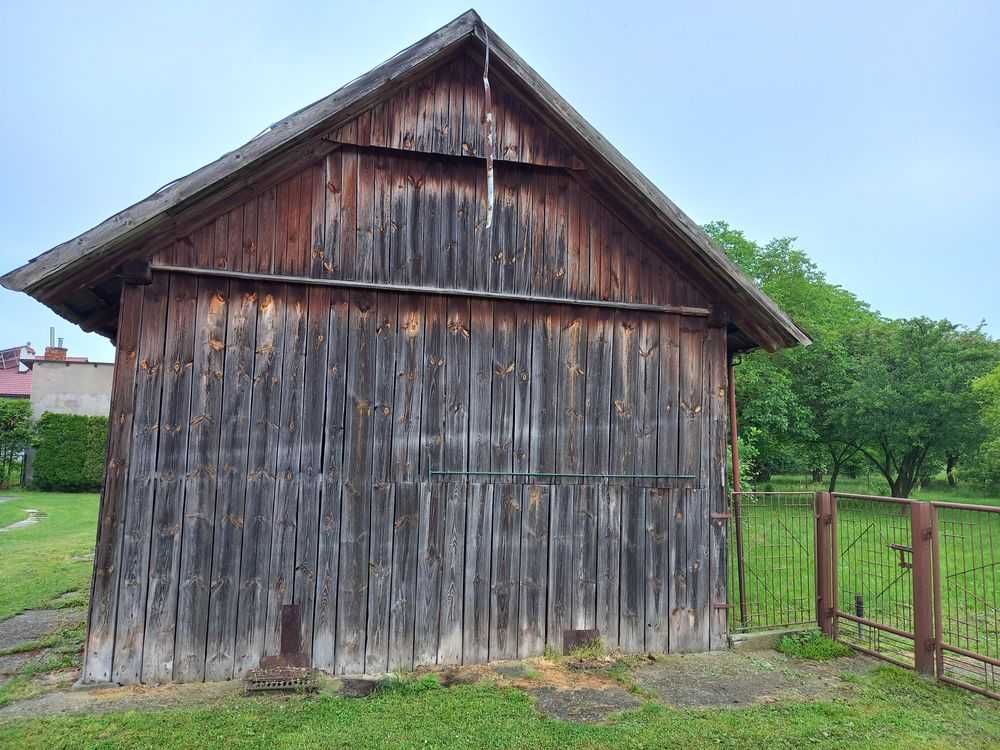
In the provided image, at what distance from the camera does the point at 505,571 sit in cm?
658

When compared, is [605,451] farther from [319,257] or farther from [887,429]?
[887,429]

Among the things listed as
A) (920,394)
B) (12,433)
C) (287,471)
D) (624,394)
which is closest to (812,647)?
(624,394)

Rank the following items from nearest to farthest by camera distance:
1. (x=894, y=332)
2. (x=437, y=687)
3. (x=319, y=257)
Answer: (x=437, y=687)
(x=319, y=257)
(x=894, y=332)

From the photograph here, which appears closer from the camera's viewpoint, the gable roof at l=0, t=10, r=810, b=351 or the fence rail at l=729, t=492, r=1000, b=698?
the gable roof at l=0, t=10, r=810, b=351

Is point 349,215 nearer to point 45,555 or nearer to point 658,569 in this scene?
point 658,569

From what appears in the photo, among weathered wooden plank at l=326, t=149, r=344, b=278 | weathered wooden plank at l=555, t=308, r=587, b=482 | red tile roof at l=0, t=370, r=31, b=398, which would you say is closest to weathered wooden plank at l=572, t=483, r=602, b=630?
weathered wooden plank at l=555, t=308, r=587, b=482

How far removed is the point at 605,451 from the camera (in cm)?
692

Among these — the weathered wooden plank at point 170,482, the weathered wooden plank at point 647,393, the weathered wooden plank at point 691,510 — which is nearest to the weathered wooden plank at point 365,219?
the weathered wooden plank at point 170,482

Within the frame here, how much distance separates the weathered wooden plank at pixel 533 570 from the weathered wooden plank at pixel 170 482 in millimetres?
3186

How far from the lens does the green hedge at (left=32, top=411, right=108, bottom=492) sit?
24.0 meters

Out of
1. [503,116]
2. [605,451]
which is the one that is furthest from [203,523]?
[503,116]

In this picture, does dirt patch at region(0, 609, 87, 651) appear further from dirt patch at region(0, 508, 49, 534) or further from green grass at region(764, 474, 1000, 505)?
green grass at region(764, 474, 1000, 505)

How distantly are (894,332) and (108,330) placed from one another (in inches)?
1302

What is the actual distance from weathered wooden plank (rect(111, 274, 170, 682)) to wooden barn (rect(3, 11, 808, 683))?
20mm
